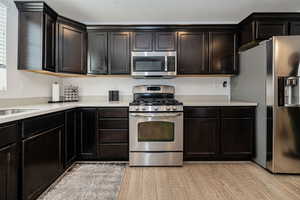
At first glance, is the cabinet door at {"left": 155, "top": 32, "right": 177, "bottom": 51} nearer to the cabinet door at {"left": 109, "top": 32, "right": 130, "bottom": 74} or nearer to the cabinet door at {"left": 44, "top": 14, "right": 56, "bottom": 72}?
the cabinet door at {"left": 109, "top": 32, "right": 130, "bottom": 74}

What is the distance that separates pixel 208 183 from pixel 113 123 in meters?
1.52

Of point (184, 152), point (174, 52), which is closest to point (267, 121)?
point (184, 152)

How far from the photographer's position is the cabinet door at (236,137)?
3215mm

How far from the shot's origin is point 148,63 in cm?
349

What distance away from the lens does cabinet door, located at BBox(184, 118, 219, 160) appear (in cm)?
321

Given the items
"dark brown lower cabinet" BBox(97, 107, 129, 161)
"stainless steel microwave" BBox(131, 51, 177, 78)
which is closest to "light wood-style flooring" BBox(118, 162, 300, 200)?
"dark brown lower cabinet" BBox(97, 107, 129, 161)

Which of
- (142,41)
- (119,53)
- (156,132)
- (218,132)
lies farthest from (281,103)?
(119,53)

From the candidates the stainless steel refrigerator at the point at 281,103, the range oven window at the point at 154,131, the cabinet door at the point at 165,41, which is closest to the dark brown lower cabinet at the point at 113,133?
the range oven window at the point at 154,131

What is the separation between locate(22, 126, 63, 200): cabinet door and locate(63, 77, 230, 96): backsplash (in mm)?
1398

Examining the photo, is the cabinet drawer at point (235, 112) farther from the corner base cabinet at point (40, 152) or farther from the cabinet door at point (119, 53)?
the corner base cabinet at point (40, 152)

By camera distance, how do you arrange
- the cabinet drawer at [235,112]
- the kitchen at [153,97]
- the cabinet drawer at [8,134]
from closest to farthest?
the cabinet drawer at [8,134], the kitchen at [153,97], the cabinet drawer at [235,112]

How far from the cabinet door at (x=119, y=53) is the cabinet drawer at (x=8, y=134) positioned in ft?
6.64

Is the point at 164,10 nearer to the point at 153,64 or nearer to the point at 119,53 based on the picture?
the point at 153,64

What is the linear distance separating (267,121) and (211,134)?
2.52 feet
